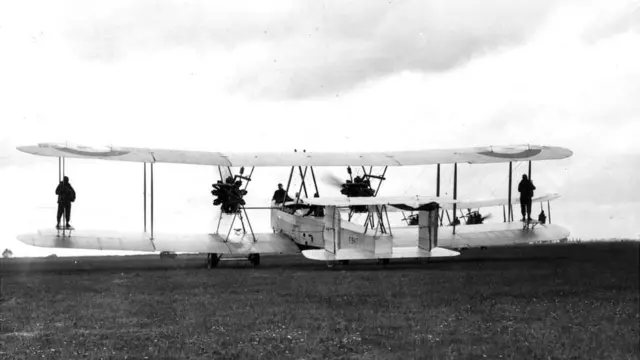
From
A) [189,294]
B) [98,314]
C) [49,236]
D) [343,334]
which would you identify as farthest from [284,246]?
[343,334]

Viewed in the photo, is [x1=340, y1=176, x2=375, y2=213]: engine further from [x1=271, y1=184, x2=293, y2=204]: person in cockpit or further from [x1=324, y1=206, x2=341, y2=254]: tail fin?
[x1=324, y1=206, x2=341, y2=254]: tail fin

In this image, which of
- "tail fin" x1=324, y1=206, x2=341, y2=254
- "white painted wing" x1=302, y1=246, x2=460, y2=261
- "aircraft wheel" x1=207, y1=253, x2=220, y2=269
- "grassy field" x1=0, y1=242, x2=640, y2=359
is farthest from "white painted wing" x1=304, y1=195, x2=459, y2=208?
"aircraft wheel" x1=207, y1=253, x2=220, y2=269

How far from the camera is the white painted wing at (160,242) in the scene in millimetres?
26219

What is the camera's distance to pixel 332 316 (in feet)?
A: 48.4

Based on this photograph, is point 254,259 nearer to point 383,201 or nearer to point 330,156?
point 330,156

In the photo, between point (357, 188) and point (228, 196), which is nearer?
point (228, 196)

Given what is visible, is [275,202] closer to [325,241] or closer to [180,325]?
[325,241]

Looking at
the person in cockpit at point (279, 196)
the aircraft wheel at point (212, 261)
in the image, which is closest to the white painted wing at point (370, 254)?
the aircraft wheel at point (212, 261)

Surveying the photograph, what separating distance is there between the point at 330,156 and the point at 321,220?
2558 millimetres

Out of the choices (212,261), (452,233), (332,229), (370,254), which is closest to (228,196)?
(212,261)

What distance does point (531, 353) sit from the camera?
1138 centimetres

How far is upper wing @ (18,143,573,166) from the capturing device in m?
26.8

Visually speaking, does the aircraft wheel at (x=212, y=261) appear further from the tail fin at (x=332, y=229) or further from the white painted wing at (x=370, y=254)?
the tail fin at (x=332, y=229)

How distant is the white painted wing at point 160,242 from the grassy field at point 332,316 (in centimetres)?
312
